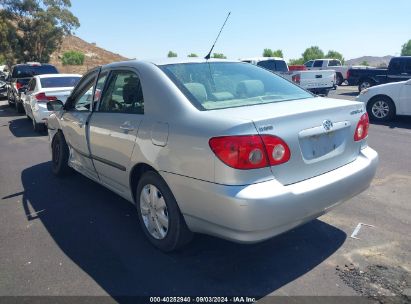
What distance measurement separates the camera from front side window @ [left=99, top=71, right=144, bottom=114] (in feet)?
11.8

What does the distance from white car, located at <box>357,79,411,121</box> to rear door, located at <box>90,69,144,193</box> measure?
26.6ft

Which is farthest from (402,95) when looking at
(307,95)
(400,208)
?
(307,95)

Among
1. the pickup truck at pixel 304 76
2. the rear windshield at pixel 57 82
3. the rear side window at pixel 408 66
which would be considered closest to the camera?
the rear windshield at pixel 57 82

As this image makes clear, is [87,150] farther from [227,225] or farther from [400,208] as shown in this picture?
[400,208]

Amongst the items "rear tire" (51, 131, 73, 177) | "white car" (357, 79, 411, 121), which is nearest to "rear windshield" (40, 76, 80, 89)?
"rear tire" (51, 131, 73, 177)

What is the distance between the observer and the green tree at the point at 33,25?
33531 mm

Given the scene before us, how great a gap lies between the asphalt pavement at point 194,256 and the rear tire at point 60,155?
0.69m

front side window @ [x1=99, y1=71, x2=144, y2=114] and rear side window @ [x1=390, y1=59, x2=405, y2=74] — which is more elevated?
front side window @ [x1=99, y1=71, x2=144, y2=114]

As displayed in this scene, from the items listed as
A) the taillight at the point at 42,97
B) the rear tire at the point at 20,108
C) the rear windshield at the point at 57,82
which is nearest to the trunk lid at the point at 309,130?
the taillight at the point at 42,97

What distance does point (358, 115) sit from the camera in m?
3.45

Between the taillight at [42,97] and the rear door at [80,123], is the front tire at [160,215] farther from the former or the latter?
the taillight at [42,97]

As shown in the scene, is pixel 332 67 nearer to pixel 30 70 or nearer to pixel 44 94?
pixel 30 70

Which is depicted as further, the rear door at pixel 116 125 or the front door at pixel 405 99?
the front door at pixel 405 99

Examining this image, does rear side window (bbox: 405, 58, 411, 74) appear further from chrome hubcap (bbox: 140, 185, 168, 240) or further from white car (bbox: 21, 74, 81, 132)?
chrome hubcap (bbox: 140, 185, 168, 240)
